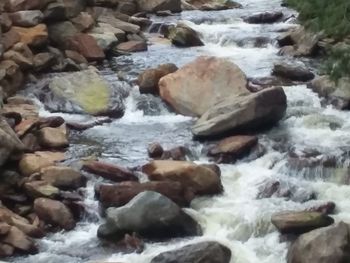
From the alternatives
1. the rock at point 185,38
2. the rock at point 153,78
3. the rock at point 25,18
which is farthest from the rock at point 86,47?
the rock at point 153,78

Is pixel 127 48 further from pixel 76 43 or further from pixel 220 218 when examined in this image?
pixel 220 218

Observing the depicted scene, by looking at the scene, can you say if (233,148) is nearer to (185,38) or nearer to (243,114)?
(243,114)

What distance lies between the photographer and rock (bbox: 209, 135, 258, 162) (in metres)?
10.8

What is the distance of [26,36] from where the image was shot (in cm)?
1498

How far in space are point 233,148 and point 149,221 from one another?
2.50 metres

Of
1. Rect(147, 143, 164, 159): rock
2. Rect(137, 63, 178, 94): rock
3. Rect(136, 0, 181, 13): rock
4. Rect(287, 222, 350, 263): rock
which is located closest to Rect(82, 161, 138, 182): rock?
Rect(147, 143, 164, 159): rock

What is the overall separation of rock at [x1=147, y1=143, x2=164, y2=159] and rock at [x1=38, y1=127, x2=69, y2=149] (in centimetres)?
126

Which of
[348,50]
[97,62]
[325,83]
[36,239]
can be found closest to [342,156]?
[348,50]

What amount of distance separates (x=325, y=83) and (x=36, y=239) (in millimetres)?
6146

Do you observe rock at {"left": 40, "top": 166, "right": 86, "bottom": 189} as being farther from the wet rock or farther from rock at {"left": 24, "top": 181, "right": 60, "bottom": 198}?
the wet rock

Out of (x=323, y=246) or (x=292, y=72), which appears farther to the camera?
(x=292, y=72)

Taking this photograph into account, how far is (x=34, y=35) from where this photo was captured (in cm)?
1498

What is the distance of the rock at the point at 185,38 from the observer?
1727cm

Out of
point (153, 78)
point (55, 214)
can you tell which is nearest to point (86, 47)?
point (153, 78)
